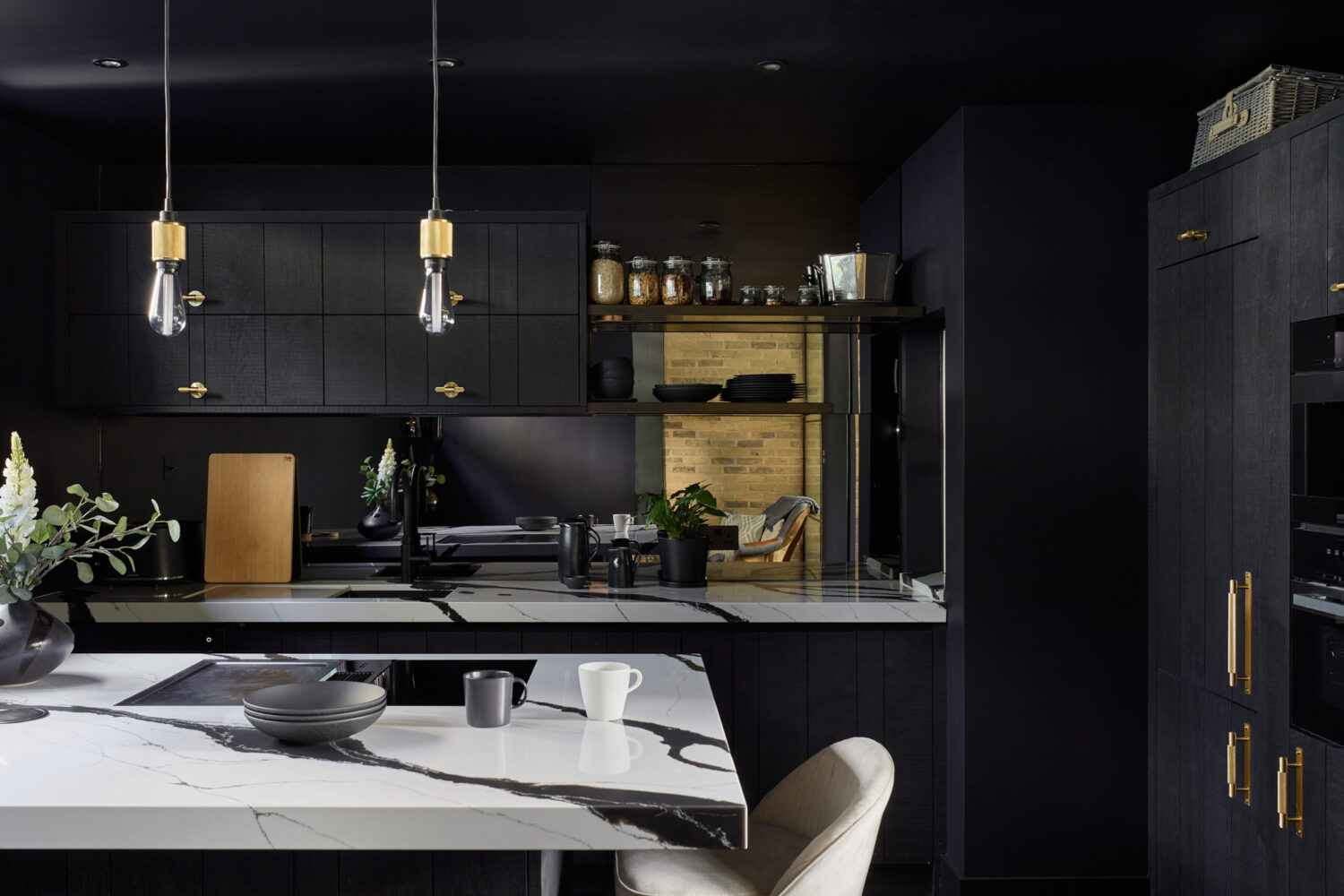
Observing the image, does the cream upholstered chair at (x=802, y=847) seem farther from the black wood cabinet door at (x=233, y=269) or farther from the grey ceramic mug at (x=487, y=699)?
the black wood cabinet door at (x=233, y=269)

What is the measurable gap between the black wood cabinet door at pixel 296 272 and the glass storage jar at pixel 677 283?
119cm

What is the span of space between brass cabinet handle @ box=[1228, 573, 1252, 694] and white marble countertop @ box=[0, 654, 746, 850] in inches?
55.6

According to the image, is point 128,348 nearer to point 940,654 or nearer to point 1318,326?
point 940,654

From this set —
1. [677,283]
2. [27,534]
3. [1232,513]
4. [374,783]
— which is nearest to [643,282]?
[677,283]

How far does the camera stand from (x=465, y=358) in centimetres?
355

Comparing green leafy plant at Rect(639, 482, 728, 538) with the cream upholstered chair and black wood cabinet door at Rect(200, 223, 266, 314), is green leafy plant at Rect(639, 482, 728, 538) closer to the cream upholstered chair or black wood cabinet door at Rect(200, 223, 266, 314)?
the cream upholstered chair

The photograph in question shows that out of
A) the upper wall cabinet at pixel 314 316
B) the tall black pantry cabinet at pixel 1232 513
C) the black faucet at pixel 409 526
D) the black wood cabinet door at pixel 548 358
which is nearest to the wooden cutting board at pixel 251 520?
the upper wall cabinet at pixel 314 316

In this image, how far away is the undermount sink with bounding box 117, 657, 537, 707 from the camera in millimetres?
1984

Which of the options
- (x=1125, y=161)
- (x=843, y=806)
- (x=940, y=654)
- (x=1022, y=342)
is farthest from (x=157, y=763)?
(x=1125, y=161)

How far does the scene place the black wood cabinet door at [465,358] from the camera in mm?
3547

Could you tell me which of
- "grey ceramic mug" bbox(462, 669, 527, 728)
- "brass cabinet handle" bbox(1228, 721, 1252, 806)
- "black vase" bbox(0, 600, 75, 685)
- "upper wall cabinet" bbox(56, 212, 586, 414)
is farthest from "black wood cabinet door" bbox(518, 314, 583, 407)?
"brass cabinet handle" bbox(1228, 721, 1252, 806)

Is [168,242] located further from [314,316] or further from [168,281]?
[314,316]

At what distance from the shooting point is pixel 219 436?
3840 millimetres

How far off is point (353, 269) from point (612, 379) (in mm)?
968
